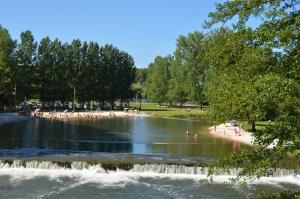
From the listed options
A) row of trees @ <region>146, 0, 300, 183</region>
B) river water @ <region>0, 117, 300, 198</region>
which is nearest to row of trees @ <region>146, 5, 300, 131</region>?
row of trees @ <region>146, 0, 300, 183</region>

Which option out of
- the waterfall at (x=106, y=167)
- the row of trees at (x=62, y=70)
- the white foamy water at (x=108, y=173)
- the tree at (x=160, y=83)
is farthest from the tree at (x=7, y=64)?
the white foamy water at (x=108, y=173)

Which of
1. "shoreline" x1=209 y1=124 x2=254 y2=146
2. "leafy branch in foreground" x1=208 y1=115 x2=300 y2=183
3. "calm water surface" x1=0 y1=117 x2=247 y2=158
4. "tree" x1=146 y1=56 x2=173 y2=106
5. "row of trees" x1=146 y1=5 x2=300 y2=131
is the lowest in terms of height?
"calm water surface" x1=0 y1=117 x2=247 y2=158

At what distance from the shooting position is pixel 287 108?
1183 centimetres

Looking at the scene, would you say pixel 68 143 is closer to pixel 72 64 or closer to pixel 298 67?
pixel 298 67

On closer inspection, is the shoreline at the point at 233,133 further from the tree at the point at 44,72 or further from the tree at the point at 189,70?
the tree at the point at 44,72

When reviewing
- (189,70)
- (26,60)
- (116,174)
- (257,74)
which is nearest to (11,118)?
(26,60)

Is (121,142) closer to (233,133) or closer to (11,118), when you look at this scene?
(233,133)

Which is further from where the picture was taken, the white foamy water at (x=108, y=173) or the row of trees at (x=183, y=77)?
the row of trees at (x=183, y=77)

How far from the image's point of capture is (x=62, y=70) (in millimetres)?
120312

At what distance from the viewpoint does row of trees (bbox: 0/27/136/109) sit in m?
101

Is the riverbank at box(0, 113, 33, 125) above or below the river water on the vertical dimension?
above

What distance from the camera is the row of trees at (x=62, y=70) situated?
332ft

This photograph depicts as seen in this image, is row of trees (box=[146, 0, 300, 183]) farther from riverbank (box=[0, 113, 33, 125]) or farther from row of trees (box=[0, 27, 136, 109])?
row of trees (box=[0, 27, 136, 109])

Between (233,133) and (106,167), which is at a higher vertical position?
(233,133)
